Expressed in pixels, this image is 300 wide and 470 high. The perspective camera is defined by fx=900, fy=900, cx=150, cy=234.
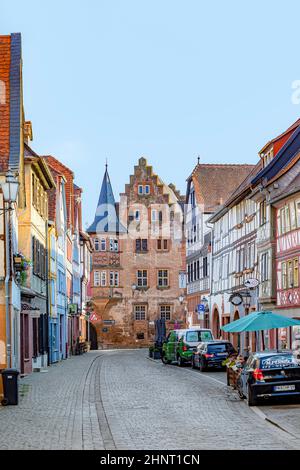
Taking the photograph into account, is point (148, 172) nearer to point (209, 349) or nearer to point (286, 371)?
point (209, 349)

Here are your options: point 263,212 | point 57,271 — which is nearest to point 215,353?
point 263,212

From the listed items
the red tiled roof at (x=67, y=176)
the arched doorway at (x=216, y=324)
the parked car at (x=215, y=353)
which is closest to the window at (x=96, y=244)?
the red tiled roof at (x=67, y=176)

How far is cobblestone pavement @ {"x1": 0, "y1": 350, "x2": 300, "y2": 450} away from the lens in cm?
1396

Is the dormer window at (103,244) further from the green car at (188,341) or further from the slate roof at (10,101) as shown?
the slate roof at (10,101)

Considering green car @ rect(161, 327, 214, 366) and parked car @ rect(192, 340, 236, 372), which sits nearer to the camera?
parked car @ rect(192, 340, 236, 372)

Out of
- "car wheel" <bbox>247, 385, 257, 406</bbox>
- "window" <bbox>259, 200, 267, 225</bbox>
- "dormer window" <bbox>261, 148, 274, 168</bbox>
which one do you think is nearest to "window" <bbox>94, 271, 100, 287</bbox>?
"dormer window" <bbox>261, 148, 274, 168</bbox>

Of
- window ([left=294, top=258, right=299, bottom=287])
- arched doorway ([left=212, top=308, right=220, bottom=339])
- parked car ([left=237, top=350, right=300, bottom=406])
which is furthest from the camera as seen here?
arched doorway ([left=212, top=308, right=220, bottom=339])

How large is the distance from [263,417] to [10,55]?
17.4m

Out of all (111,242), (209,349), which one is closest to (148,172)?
(111,242)

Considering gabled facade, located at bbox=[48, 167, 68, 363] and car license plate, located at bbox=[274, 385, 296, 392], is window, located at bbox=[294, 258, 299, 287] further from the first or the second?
car license plate, located at bbox=[274, 385, 296, 392]

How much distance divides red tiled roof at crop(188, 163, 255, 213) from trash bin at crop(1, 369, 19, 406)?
42.5 meters

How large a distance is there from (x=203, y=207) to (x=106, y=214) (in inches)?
861

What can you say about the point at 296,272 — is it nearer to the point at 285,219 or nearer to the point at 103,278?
the point at 285,219

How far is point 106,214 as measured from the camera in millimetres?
84062
